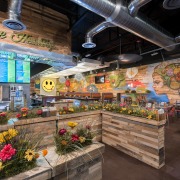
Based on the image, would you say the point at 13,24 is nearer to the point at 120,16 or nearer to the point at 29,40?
the point at 29,40

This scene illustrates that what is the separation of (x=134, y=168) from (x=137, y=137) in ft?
2.01

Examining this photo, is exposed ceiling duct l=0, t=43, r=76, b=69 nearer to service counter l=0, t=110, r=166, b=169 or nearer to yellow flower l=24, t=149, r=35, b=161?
service counter l=0, t=110, r=166, b=169

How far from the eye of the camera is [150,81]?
8492mm

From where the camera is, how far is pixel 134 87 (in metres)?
9.52

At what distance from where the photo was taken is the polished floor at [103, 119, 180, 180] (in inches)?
93.1

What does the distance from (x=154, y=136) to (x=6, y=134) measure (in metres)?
2.55

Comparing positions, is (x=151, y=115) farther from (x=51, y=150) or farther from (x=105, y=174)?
(x=51, y=150)

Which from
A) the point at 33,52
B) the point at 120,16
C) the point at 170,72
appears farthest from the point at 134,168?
the point at 170,72

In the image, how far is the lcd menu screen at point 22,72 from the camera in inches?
236

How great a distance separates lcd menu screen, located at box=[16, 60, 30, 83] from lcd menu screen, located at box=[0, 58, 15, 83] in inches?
7.9

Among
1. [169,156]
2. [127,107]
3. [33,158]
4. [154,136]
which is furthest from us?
[127,107]

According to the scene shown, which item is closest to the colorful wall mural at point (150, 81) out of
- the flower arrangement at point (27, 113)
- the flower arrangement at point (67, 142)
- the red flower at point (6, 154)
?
the flower arrangement at point (27, 113)

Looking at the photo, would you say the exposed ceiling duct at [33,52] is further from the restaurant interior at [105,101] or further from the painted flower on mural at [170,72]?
the painted flower on mural at [170,72]

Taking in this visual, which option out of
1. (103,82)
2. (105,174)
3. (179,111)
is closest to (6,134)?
(105,174)
